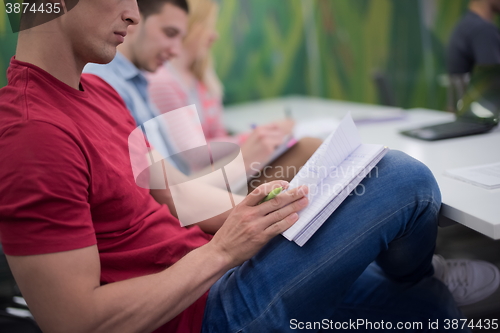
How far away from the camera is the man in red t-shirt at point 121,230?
1.95ft

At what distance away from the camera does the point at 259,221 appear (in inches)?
28.6

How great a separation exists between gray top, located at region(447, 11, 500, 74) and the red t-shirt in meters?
1.31

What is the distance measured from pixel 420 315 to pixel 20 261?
32.5 inches

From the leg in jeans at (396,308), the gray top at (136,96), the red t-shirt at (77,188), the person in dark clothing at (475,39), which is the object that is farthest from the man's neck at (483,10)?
the red t-shirt at (77,188)

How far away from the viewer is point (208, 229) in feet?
3.28

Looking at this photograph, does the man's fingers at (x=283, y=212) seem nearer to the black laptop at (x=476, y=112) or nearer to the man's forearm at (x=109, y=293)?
the man's forearm at (x=109, y=293)

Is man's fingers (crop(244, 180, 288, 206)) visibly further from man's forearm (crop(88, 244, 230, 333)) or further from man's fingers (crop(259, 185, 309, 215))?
man's forearm (crop(88, 244, 230, 333))

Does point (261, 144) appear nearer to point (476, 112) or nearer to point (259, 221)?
point (259, 221)

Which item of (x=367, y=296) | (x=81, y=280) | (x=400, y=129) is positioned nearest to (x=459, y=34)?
(x=400, y=129)

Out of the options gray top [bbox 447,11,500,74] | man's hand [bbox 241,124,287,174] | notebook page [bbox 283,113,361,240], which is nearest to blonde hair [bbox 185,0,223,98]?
man's hand [bbox 241,124,287,174]

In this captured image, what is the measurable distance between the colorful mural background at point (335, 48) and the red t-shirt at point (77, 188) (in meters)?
1.85

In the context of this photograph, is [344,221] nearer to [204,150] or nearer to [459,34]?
[204,150]

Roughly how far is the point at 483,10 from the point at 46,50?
5.60 feet

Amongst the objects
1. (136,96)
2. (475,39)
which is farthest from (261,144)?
(475,39)
